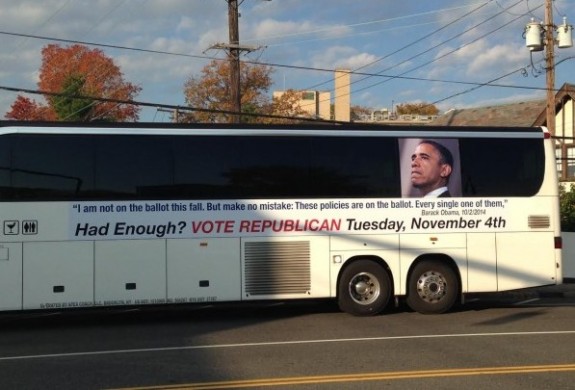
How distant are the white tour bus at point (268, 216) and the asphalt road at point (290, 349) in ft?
2.22

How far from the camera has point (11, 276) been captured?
10.6 metres

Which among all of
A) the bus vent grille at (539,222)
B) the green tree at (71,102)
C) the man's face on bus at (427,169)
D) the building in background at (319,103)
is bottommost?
the bus vent grille at (539,222)

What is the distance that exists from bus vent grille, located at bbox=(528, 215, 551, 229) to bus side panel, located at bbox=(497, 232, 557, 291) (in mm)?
135

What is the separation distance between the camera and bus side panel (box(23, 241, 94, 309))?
10.6 meters

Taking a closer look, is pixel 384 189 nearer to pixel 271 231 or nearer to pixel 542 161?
pixel 271 231

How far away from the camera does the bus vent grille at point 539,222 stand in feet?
40.1

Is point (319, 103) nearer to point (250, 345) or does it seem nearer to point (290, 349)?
point (250, 345)

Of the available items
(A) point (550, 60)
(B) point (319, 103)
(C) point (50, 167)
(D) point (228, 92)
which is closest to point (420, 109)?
(B) point (319, 103)

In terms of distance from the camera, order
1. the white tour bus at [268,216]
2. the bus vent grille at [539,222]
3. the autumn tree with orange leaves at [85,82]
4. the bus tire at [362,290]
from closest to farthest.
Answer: the white tour bus at [268,216] < the bus tire at [362,290] < the bus vent grille at [539,222] < the autumn tree with orange leaves at [85,82]

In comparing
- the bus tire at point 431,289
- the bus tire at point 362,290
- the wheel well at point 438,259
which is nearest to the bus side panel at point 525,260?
the wheel well at point 438,259

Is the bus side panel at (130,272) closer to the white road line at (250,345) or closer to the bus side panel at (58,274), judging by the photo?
the bus side panel at (58,274)

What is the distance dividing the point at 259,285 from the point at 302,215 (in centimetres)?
146

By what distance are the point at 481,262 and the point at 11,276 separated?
8.35m

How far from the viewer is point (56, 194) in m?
10.7
